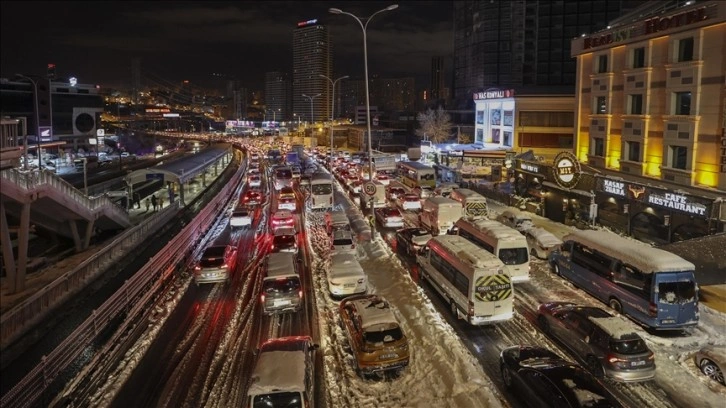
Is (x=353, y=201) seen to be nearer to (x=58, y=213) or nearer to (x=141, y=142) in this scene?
(x=58, y=213)

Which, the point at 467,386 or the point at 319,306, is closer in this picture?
the point at 467,386

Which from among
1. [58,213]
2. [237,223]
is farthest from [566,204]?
[58,213]

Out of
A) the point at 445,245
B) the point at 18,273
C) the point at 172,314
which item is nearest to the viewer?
the point at 172,314

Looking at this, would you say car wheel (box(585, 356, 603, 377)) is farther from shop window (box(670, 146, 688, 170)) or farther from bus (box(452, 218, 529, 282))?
shop window (box(670, 146, 688, 170))

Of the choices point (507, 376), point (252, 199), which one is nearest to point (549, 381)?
point (507, 376)

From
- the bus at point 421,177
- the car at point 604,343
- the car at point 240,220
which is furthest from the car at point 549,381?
the bus at point 421,177

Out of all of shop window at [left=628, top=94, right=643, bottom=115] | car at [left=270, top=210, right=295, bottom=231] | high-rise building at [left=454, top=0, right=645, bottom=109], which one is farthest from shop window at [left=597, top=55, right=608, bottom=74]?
high-rise building at [left=454, top=0, right=645, bottom=109]

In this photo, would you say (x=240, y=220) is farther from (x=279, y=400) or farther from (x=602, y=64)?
(x=602, y=64)
